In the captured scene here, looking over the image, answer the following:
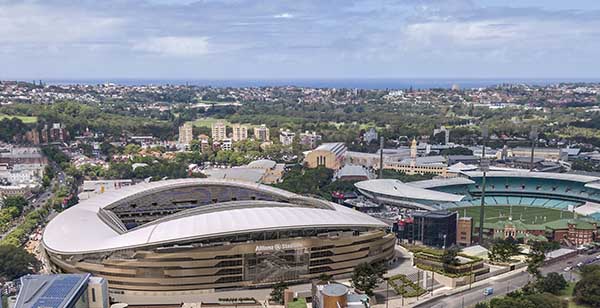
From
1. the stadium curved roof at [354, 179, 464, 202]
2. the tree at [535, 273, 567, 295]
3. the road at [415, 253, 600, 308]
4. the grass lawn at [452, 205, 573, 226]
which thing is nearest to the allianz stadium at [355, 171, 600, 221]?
the stadium curved roof at [354, 179, 464, 202]

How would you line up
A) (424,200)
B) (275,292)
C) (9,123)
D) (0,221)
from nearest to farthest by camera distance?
(275,292)
(0,221)
(424,200)
(9,123)

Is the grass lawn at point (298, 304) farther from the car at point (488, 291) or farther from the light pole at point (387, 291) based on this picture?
the car at point (488, 291)

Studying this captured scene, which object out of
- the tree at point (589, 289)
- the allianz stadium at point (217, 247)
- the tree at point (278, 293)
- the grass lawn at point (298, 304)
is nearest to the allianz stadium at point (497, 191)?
the allianz stadium at point (217, 247)

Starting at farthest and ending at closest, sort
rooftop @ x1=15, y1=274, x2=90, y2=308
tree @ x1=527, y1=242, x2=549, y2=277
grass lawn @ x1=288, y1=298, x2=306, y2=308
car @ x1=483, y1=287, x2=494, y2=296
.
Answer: tree @ x1=527, y1=242, x2=549, y2=277 < car @ x1=483, y1=287, x2=494, y2=296 < grass lawn @ x1=288, y1=298, x2=306, y2=308 < rooftop @ x1=15, y1=274, x2=90, y2=308

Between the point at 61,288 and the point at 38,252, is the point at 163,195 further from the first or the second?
the point at 61,288

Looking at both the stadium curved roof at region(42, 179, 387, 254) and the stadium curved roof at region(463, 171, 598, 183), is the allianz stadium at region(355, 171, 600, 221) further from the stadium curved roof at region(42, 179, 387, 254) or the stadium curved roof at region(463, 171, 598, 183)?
the stadium curved roof at region(42, 179, 387, 254)

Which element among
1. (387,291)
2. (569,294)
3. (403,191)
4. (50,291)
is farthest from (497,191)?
(50,291)

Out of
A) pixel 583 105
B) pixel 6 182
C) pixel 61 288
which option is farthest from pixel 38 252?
pixel 583 105
